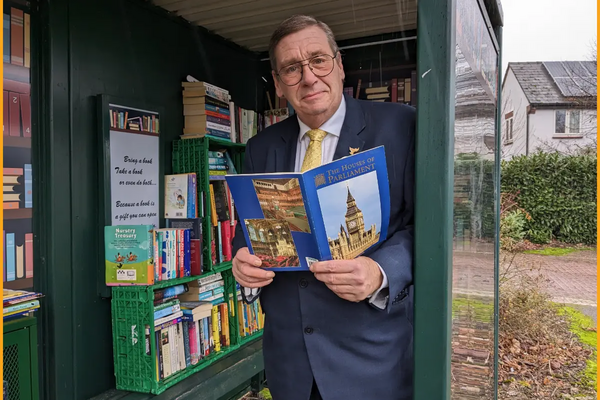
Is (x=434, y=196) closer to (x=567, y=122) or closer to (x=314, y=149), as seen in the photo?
(x=314, y=149)

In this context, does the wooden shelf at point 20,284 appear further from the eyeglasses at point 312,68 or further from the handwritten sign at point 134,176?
the eyeglasses at point 312,68

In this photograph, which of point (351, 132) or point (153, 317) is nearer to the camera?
point (351, 132)

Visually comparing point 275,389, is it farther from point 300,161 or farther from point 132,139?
point 132,139

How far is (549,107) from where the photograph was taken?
18047 mm

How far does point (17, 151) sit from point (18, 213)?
1.17ft

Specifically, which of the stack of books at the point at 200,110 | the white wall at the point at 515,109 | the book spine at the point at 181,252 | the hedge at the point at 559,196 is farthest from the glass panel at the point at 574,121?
the book spine at the point at 181,252

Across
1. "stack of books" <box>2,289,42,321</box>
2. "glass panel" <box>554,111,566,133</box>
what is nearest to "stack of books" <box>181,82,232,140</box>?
"stack of books" <box>2,289,42,321</box>

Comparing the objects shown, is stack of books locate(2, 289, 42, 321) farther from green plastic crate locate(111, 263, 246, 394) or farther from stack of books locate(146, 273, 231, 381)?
stack of books locate(146, 273, 231, 381)

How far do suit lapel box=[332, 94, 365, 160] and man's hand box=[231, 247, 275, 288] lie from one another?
435mm

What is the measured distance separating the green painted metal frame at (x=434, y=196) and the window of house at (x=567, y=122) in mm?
16478

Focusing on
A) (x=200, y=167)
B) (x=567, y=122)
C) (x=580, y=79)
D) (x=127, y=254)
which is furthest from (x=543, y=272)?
(x=567, y=122)

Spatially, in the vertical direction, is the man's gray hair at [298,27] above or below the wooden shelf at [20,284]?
above

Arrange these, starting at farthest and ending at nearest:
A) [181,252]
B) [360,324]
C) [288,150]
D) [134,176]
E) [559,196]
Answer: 1. [559,196]
2. [181,252]
3. [134,176]
4. [288,150]
5. [360,324]

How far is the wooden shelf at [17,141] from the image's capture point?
8.51 feet
